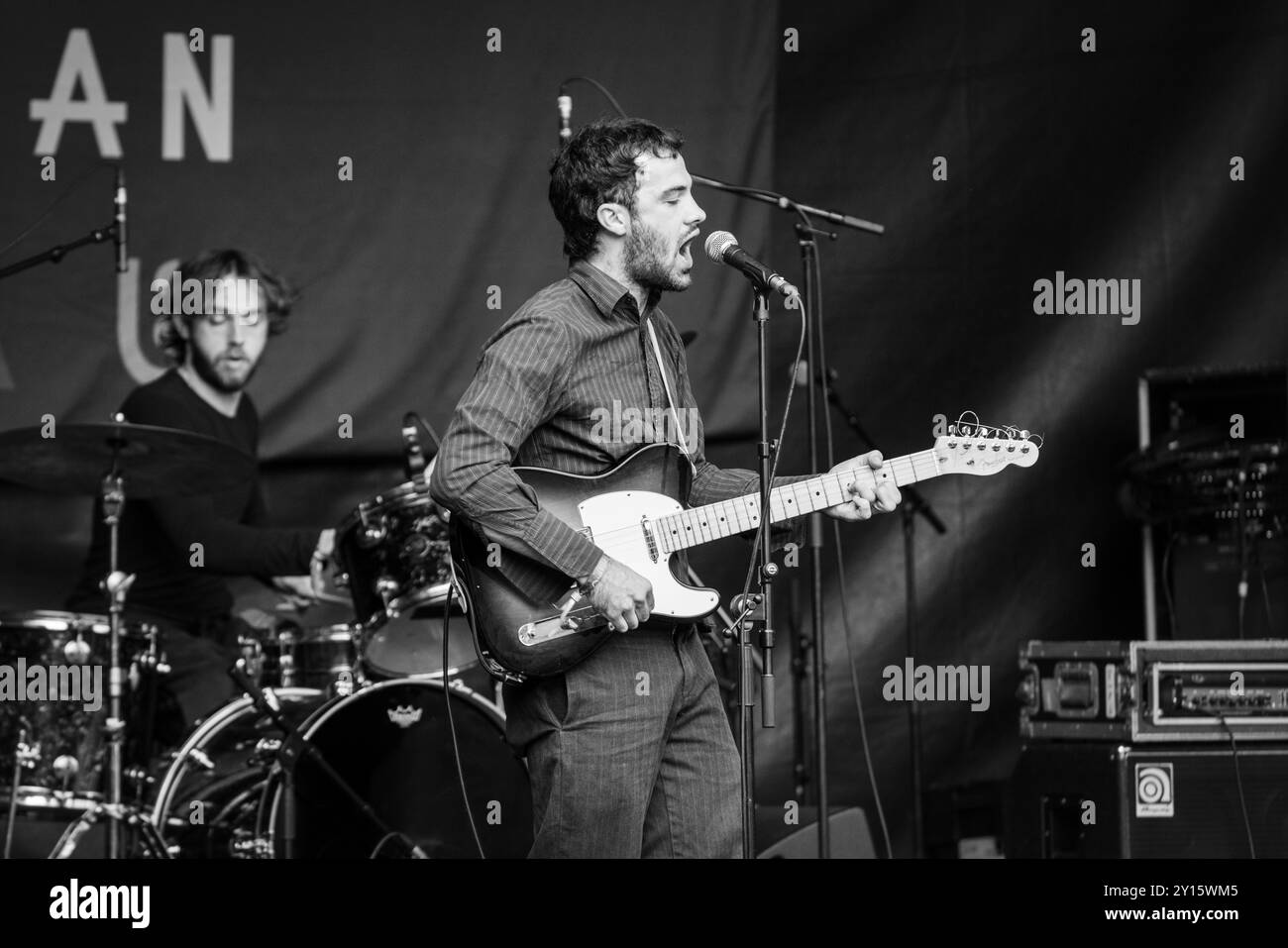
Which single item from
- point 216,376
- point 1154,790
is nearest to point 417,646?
point 216,376

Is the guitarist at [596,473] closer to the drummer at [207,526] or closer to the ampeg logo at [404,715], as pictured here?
the ampeg logo at [404,715]

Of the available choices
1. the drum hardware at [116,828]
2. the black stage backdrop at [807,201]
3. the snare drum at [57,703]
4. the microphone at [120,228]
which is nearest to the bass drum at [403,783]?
the drum hardware at [116,828]

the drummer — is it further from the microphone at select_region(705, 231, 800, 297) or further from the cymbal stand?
the microphone at select_region(705, 231, 800, 297)

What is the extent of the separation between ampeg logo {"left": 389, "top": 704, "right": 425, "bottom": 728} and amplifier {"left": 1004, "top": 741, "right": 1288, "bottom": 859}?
1.92 metres

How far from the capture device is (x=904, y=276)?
609 cm

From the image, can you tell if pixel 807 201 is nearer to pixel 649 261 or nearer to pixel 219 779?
pixel 649 261

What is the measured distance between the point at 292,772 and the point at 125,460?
1.20 m

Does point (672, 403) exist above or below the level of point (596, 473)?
above

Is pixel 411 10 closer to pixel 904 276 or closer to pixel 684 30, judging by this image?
pixel 684 30

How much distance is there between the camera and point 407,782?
4.89m

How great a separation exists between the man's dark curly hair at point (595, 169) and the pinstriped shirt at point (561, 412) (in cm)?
10
